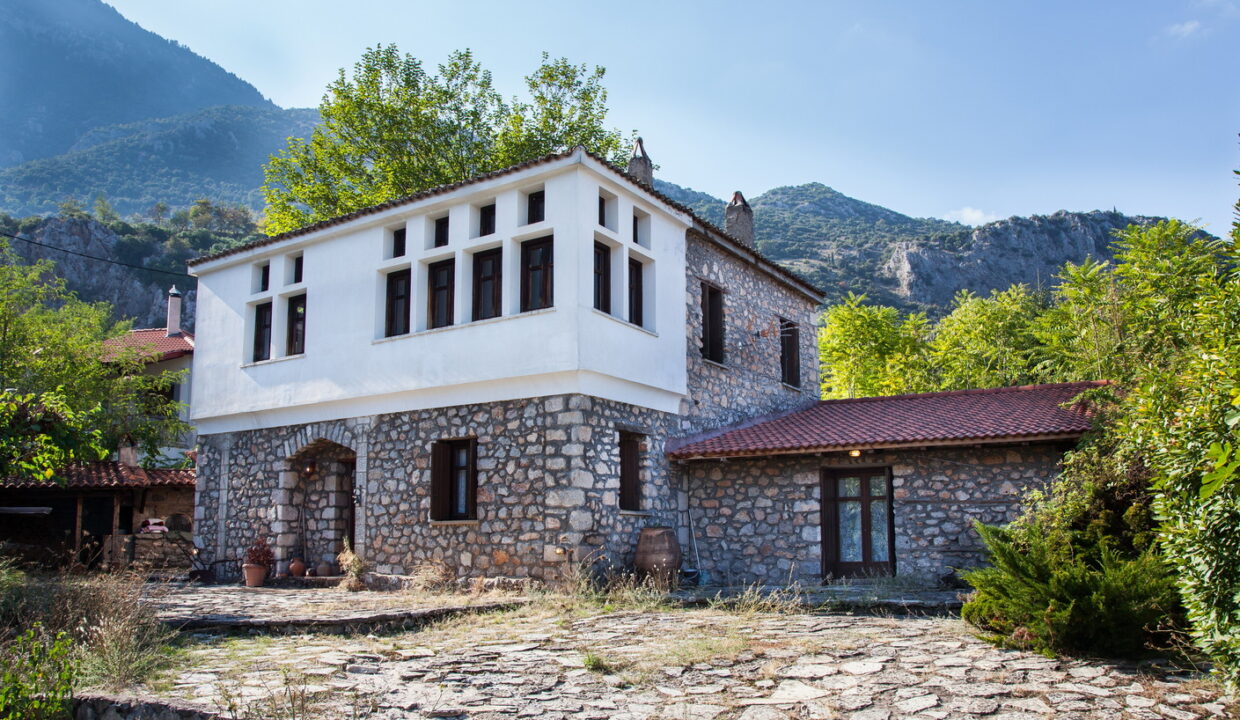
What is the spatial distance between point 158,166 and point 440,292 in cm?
8386

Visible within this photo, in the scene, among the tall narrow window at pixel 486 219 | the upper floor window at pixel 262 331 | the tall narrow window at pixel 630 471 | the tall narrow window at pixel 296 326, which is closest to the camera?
the tall narrow window at pixel 630 471

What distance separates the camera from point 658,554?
508 inches

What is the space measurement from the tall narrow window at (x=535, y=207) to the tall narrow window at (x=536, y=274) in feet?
1.18

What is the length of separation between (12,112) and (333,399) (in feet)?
342

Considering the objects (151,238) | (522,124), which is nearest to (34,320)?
(522,124)

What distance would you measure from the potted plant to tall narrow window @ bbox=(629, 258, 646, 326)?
718 centimetres

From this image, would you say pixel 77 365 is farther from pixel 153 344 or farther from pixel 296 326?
pixel 296 326

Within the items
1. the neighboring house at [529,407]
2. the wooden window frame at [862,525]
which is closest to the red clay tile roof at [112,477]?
the neighboring house at [529,407]

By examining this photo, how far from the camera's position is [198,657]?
7902 millimetres

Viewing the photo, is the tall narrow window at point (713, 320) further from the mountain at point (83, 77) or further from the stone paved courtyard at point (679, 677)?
the mountain at point (83, 77)

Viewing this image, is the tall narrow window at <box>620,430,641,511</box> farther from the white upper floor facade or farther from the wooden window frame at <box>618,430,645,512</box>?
the white upper floor facade

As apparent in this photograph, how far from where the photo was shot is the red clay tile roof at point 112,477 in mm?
20594

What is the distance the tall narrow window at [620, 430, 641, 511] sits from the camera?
45.1 feet

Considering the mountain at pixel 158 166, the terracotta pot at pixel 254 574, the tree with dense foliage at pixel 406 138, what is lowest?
the terracotta pot at pixel 254 574
